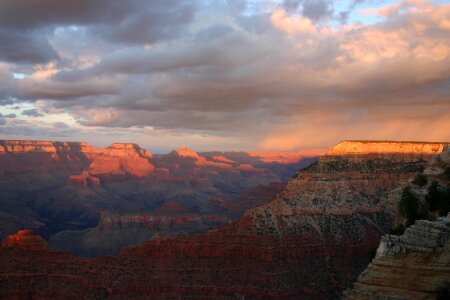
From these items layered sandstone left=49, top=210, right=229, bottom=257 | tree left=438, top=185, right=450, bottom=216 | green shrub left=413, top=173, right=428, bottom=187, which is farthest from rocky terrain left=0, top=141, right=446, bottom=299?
layered sandstone left=49, top=210, right=229, bottom=257

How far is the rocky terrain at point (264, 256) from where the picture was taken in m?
57.9

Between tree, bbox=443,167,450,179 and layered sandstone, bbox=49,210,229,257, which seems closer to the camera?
tree, bbox=443,167,450,179

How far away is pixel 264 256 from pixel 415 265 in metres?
38.4

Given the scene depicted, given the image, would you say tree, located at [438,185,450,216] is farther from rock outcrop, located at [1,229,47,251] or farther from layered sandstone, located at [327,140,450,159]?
rock outcrop, located at [1,229,47,251]

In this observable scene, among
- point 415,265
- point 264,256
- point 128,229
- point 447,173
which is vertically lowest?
point 128,229

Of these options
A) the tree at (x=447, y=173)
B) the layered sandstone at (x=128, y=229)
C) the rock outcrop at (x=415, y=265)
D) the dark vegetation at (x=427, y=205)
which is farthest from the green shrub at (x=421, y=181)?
the layered sandstone at (x=128, y=229)

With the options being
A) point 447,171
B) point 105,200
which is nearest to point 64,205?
point 105,200

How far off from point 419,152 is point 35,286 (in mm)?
57584

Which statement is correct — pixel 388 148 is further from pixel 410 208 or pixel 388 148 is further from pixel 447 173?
pixel 410 208

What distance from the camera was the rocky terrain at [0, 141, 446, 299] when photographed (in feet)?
190

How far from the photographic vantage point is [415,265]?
1025 inches

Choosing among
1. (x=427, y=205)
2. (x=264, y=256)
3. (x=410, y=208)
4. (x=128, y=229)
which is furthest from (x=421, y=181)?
(x=128, y=229)

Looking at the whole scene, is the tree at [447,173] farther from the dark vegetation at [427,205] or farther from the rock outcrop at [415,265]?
the rock outcrop at [415,265]

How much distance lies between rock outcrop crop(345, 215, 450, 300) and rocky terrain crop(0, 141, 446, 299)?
31.2 m
